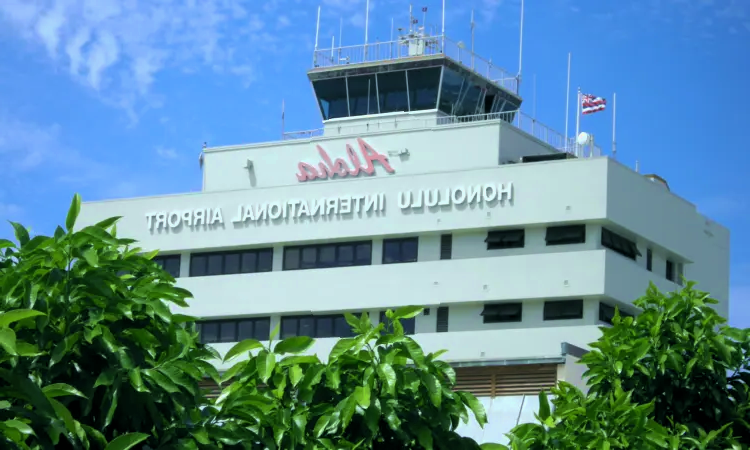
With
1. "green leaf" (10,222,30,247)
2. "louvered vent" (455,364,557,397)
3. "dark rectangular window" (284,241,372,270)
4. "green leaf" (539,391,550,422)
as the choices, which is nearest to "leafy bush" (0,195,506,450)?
"green leaf" (10,222,30,247)

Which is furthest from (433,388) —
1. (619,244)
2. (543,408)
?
(619,244)

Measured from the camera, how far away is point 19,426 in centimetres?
1348

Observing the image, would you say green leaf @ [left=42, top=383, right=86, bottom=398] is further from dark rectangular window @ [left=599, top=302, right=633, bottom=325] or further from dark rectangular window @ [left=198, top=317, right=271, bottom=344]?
dark rectangular window @ [left=198, top=317, right=271, bottom=344]

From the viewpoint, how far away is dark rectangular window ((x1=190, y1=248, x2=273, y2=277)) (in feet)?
250

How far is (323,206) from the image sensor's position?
7450 cm

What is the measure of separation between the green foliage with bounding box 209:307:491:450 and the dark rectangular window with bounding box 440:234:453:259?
52.4 m

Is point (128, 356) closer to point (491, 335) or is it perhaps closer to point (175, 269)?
point (491, 335)

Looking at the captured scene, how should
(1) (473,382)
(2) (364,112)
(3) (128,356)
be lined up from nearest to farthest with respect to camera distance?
1. (3) (128,356)
2. (1) (473,382)
3. (2) (364,112)

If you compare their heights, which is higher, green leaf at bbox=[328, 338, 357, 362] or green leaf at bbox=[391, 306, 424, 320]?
green leaf at bbox=[391, 306, 424, 320]

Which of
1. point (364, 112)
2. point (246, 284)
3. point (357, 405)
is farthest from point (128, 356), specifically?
point (364, 112)

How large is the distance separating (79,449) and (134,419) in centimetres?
97

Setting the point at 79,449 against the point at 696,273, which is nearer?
the point at 79,449

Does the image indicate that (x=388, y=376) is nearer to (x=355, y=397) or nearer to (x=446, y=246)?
(x=355, y=397)

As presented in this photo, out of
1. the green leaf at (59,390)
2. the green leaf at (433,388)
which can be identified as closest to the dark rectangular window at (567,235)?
the green leaf at (433,388)
